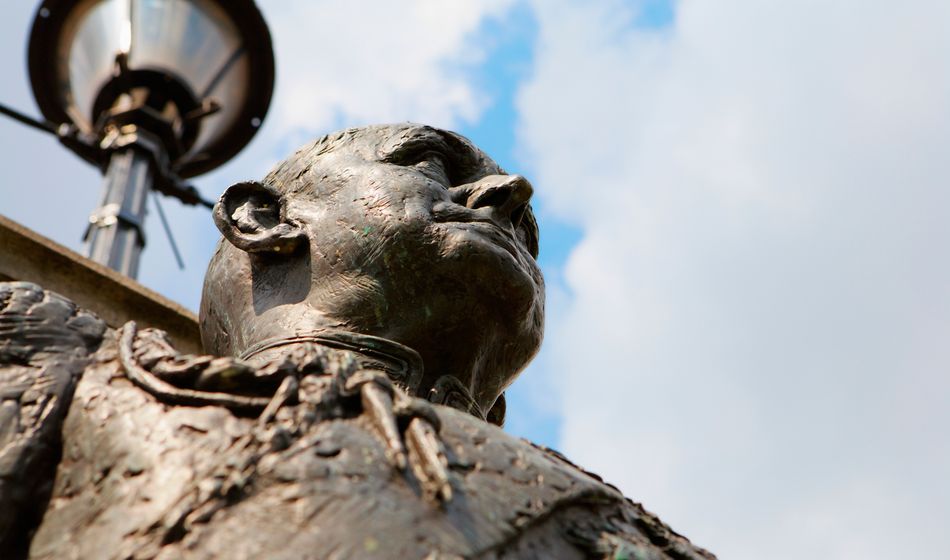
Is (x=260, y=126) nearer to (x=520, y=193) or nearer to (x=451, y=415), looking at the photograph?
(x=520, y=193)

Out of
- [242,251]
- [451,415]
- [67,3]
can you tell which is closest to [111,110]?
[67,3]

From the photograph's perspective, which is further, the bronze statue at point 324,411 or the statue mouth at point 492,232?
the statue mouth at point 492,232

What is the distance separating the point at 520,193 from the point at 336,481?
193cm

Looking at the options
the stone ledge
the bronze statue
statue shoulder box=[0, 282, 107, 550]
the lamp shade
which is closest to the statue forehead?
the bronze statue

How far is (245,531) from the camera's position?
140 inches

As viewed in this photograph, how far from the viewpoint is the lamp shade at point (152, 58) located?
43.9 ft

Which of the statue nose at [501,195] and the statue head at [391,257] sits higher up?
the statue nose at [501,195]

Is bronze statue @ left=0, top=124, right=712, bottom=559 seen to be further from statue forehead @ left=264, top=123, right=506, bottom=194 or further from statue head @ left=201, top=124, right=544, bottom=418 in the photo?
statue forehead @ left=264, top=123, right=506, bottom=194

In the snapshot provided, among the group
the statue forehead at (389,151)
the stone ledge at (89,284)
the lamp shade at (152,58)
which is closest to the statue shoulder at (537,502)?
the statue forehead at (389,151)

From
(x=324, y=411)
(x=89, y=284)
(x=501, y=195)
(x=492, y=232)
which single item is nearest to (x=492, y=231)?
(x=492, y=232)

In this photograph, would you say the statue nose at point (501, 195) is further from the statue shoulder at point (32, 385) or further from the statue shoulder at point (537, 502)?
the statue shoulder at point (32, 385)

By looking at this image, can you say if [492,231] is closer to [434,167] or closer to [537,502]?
[434,167]

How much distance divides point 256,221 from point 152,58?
846 centimetres

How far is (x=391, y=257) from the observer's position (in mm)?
5098
